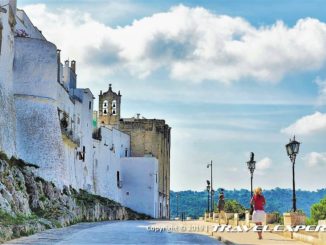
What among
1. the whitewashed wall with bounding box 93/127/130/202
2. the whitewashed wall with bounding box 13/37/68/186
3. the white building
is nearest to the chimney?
the white building

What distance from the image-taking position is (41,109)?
4422 cm

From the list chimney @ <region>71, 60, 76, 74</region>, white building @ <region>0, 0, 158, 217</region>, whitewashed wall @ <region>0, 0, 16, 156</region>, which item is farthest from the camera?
chimney @ <region>71, 60, 76, 74</region>

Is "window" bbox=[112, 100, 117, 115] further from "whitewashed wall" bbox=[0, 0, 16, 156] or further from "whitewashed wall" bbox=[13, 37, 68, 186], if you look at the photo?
"whitewashed wall" bbox=[0, 0, 16, 156]

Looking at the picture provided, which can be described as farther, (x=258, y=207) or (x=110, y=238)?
(x=110, y=238)

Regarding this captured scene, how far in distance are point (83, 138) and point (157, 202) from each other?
83.2 feet

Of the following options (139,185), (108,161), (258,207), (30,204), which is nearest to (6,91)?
(30,204)

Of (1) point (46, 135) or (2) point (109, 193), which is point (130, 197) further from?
(1) point (46, 135)

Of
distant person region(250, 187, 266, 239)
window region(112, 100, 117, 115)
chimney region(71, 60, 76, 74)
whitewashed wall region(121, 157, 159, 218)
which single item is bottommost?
distant person region(250, 187, 266, 239)

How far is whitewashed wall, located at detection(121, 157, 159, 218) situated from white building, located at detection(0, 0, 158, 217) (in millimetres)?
14079

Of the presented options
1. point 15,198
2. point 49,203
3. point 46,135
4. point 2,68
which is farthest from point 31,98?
point 15,198

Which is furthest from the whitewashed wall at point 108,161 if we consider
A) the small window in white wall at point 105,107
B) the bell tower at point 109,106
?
the small window in white wall at point 105,107

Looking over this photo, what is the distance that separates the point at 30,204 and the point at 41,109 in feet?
34.7

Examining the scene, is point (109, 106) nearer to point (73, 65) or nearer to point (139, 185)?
point (139, 185)

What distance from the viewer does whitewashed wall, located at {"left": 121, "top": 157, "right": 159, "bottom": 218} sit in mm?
78000
